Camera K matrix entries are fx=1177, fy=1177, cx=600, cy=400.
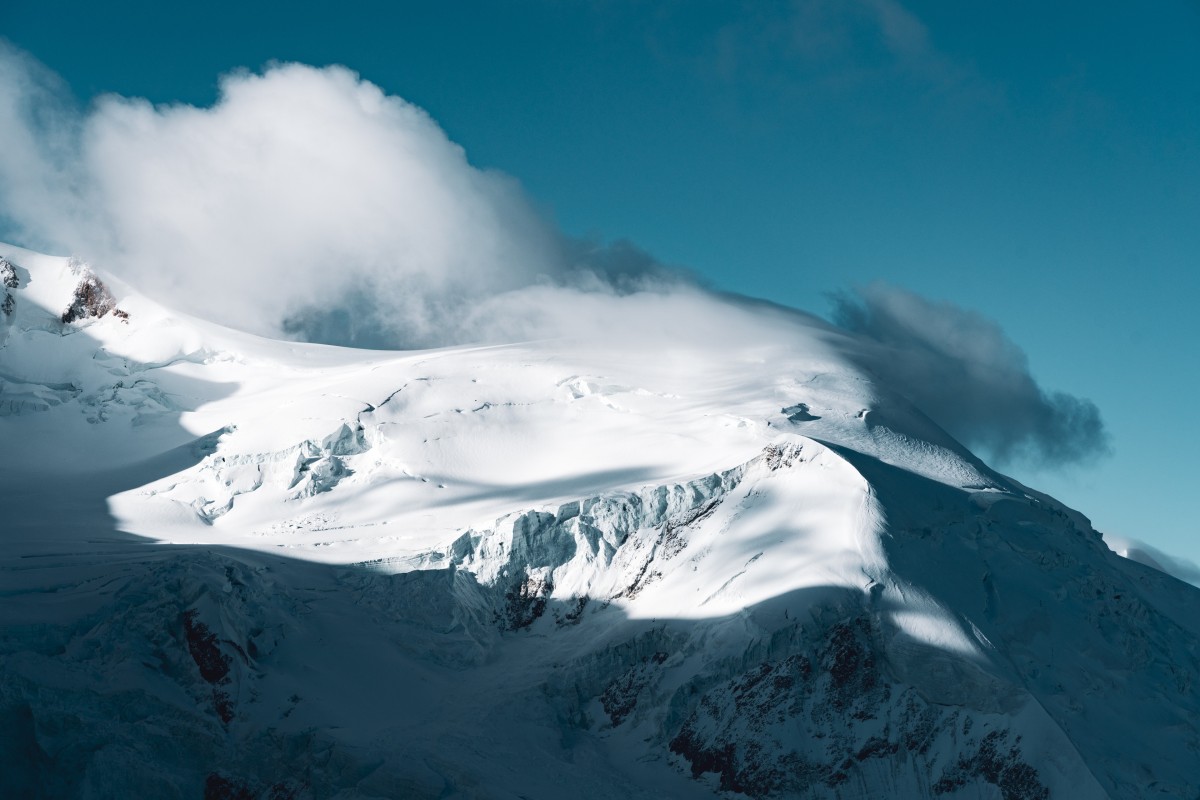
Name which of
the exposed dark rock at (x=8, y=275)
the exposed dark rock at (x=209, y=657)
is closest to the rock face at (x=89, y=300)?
the exposed dark rock at (x=8, y=275)

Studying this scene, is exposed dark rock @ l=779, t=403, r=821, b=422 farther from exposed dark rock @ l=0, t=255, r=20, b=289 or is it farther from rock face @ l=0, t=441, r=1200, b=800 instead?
exposed dark rock @ l=0, t=255, r=20, b=289

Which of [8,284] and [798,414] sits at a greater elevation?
[8,284]

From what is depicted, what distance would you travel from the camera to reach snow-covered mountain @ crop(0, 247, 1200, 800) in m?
76.9

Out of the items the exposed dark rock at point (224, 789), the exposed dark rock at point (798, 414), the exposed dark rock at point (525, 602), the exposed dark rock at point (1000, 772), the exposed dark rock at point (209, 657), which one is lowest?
the exposed dark rock at point (224, 789)

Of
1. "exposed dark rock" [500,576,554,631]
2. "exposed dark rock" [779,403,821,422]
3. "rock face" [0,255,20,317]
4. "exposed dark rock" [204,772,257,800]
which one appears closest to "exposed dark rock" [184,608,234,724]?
"exposed dark rock" [204,772,257,800]

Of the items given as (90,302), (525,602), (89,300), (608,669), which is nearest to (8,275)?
(89,300)

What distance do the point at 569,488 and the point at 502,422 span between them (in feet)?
65.4

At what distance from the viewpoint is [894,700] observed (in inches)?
3310

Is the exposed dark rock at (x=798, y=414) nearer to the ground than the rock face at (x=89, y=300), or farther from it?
nearer to the ground

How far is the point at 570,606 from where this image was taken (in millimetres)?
99250

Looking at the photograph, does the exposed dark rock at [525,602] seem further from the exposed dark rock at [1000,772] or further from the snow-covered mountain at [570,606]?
the exposed dark rock at [1000,772]

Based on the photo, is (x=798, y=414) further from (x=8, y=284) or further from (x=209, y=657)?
(x=8, y=284)

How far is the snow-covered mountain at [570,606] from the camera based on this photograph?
252 ft

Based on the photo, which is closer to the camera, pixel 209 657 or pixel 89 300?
pixel 209 657
